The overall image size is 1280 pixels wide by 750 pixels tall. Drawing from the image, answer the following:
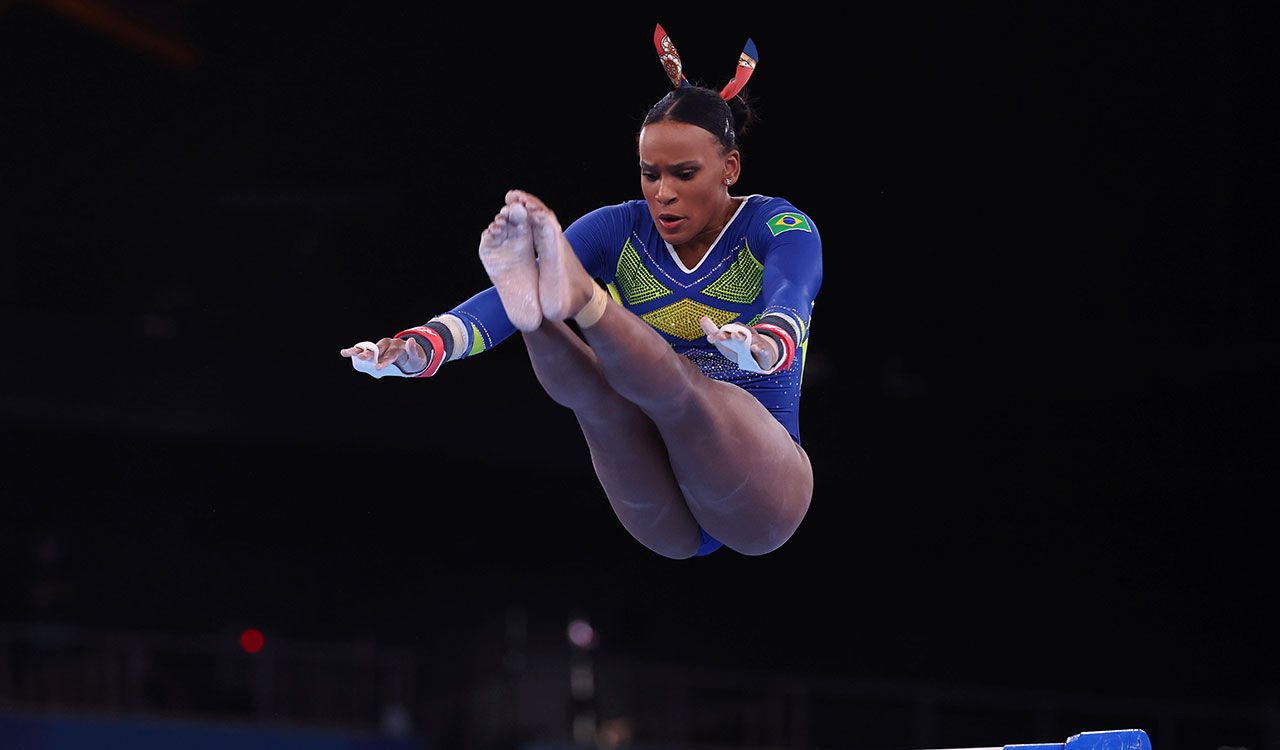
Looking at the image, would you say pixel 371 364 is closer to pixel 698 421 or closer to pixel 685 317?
pixel 698 421

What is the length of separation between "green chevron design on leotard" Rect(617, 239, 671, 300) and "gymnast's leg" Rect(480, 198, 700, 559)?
1.89 feet

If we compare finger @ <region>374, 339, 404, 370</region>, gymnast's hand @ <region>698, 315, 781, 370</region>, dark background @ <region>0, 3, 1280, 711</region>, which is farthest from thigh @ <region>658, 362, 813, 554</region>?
dark background @ <region>0, 3, 1280, 711</region>

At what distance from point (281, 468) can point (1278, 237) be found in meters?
8.66

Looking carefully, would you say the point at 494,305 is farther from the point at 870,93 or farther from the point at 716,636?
the point at 716,636

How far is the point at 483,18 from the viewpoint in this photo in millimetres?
7559


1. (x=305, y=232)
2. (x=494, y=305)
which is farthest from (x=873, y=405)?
(x=494, y=305)

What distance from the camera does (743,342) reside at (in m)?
3.07

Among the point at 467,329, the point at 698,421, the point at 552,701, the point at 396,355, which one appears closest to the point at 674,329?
the point at 467,329

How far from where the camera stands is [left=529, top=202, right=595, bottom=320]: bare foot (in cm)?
307

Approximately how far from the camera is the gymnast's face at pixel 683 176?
397 centimetres

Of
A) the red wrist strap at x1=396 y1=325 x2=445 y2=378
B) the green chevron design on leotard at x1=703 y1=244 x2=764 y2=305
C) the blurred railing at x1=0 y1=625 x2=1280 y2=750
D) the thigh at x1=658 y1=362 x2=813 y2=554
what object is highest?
the green chevron design on leotard at x1=703 y1=244 x2=764 y2=305

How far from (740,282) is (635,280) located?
0.33m

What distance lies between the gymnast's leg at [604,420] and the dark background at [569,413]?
4050 millimetres

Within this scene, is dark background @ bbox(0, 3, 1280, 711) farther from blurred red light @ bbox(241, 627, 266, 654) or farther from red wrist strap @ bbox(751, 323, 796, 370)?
red wrist strap @ bbox(751, 323, 796, 370)
